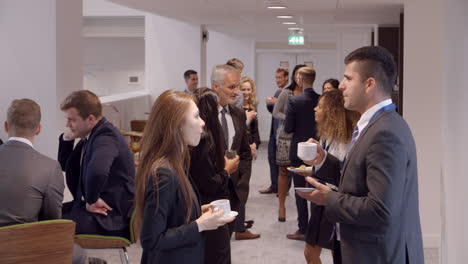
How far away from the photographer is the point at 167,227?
2496mm

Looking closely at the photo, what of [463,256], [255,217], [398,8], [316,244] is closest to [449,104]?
[463,256]

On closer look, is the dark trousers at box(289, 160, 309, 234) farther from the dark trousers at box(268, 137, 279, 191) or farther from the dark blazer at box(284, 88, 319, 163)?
the dark trousers at box(268, 137, 279, 191)

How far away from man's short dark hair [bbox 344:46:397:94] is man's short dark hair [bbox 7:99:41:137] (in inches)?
68.4

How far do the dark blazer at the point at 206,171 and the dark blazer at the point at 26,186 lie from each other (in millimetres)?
777

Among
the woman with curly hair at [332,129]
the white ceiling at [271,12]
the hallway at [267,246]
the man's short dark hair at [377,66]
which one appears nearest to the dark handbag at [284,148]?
the hallway at [267,246]

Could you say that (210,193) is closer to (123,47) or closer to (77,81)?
(77,81)

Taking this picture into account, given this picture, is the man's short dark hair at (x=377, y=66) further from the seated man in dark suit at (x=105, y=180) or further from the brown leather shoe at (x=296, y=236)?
the brown leather shoe at (x=296, y=236)

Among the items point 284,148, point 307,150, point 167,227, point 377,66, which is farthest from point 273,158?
point 167,227

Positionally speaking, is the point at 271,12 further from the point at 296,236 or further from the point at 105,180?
the point at 105,180

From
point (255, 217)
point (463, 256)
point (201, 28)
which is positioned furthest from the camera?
point (201, 28)

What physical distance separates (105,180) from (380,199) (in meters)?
1.98

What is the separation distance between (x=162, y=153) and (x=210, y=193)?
1.37m

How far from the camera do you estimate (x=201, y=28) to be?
11906mm

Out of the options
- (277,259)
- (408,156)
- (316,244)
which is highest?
(408,156)
